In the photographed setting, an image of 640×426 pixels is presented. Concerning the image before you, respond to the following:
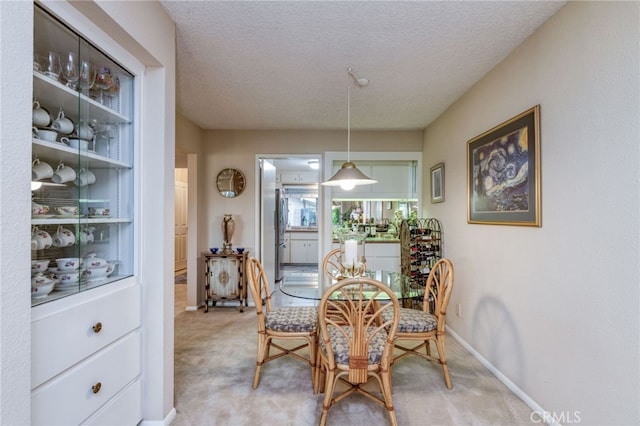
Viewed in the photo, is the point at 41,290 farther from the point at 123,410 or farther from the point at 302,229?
the point at 302,229

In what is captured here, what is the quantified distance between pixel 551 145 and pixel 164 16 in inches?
97.9

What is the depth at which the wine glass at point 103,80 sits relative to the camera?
1.55m

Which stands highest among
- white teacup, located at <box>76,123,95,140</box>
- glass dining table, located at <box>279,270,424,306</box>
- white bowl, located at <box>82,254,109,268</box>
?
white teacup, located at <box>76,123,95,140</box>

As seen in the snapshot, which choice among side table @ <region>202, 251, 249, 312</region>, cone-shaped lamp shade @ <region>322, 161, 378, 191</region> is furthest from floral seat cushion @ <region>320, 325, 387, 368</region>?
side table @ <region>202, 251, 249, 312</region>

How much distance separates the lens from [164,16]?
69.1 inches

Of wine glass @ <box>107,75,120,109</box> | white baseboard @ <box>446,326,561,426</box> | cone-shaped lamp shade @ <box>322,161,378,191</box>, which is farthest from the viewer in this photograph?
cone-shaped lamp shade @ <box>322,161,378,191</box>

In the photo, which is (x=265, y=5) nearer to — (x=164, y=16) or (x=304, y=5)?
(x=304, y=5)

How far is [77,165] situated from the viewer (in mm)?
1460

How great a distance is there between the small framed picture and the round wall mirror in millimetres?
2617

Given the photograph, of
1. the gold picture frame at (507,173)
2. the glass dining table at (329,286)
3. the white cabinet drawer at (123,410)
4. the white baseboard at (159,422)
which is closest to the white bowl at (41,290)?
the white cabinet drawer at (123,410)

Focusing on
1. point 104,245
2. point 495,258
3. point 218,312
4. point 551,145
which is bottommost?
point 218,312

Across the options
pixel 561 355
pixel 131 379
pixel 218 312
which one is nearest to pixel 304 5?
pixel 131 379

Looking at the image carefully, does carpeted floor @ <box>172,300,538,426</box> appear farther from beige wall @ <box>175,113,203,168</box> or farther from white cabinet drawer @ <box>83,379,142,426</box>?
beige wall @ <box>175,113,203,168</box>

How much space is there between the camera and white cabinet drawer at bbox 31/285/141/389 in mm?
1108
